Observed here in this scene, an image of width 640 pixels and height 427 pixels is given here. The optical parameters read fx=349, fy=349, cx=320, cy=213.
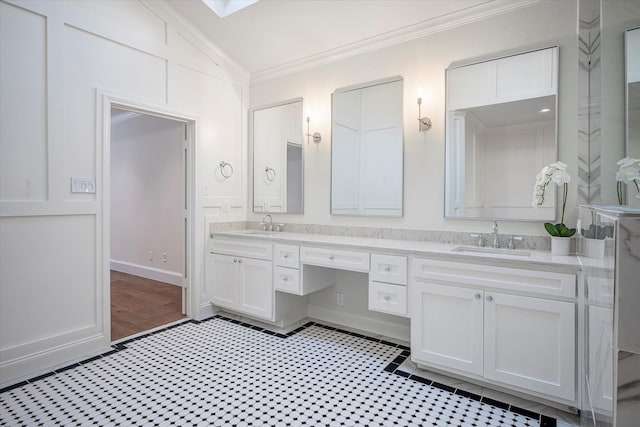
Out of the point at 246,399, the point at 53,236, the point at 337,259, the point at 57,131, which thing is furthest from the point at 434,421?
the point at 57,131

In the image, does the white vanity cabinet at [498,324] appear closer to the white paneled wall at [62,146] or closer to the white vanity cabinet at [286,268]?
the white vanity cabinet at [286,268]

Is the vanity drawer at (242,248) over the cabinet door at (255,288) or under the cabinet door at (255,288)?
over

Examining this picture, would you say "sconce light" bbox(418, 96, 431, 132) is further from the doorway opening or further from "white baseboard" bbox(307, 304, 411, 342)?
the doorway opening

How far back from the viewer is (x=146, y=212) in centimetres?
526

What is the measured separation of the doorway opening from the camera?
4.54 meters

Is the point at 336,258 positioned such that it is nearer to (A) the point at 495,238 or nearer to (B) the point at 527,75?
(A) the point at 495,238

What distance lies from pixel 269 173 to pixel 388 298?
1.97 metres

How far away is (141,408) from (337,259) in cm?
158

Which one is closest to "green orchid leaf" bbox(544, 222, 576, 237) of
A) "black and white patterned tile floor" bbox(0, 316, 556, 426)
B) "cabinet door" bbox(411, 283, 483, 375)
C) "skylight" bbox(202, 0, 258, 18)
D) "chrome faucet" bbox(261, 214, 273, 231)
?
"cabinet door" bbox(411, 283, 483, 375)

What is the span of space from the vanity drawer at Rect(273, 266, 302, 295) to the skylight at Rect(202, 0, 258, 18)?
234 cm

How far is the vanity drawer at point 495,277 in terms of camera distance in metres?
1.90

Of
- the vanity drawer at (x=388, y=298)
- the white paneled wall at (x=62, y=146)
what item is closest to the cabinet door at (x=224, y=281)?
the white paneled wall at (x=62, y=146)

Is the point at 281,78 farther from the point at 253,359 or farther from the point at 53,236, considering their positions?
the point at 253,359

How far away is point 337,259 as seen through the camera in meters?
2.77
